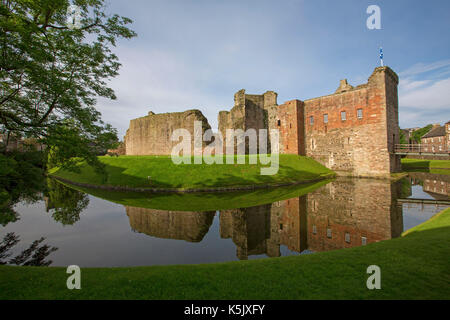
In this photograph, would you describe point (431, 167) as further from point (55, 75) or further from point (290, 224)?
point (55, 75)

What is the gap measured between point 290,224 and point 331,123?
25.6 meters

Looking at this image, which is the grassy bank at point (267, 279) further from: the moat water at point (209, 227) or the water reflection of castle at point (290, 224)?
the water reflection of castle at point (290, 224)

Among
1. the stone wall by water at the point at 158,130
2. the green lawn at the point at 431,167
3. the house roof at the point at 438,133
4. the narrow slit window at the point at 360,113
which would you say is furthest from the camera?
the house roof at the point at 438,133

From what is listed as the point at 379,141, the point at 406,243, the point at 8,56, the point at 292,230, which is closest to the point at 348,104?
the point at 379,141

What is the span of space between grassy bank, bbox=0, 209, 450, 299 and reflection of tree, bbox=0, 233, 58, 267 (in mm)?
2195

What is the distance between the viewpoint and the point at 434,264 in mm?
4398

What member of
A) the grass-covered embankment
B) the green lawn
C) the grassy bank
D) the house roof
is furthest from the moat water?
the house roof

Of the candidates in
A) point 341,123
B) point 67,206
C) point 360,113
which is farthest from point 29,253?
point 360,113

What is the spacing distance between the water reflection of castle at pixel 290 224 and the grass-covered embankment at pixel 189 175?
22.4 ft

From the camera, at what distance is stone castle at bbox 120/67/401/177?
86.3 ft

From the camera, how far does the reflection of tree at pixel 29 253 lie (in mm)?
6902

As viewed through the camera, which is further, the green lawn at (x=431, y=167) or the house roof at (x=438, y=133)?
the house roof at (x=438, y=133)

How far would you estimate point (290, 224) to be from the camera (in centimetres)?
1037

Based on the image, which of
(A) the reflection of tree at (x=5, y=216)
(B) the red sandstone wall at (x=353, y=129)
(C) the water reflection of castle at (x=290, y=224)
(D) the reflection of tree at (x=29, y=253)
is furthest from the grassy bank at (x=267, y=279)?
(B) the red sandstone wall at (x=353, y=129)
